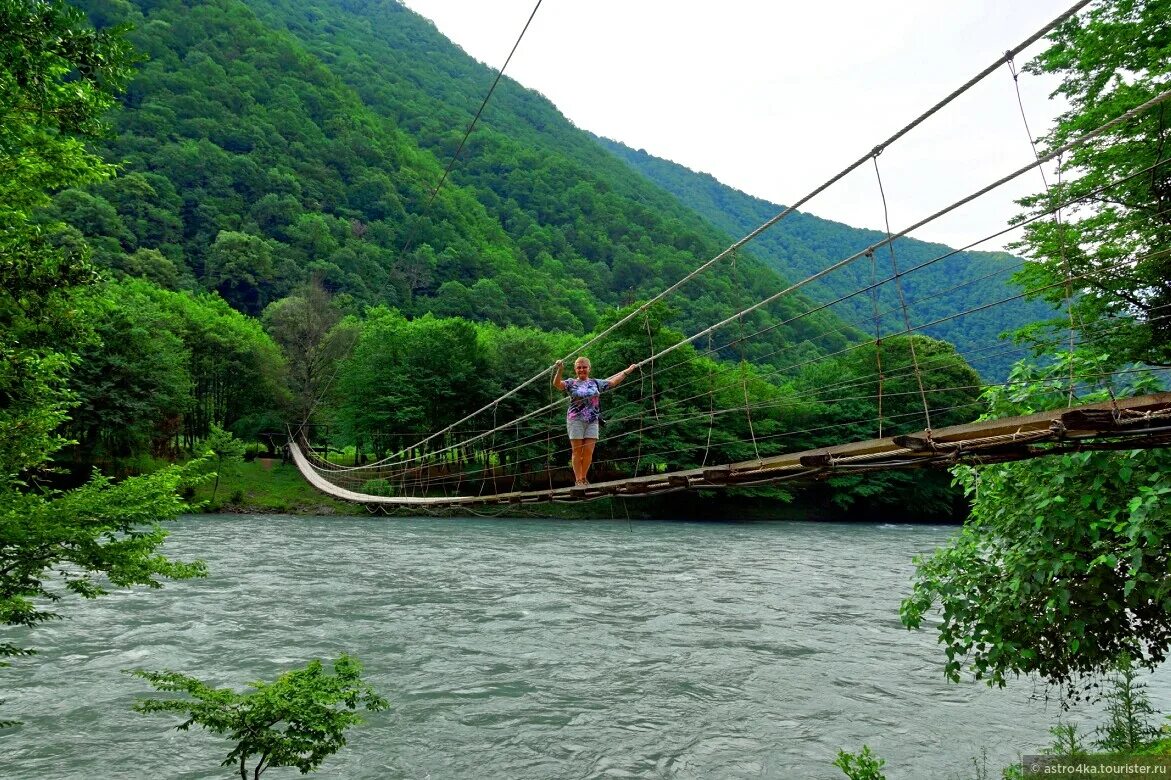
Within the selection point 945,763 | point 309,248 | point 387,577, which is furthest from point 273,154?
point 945,763

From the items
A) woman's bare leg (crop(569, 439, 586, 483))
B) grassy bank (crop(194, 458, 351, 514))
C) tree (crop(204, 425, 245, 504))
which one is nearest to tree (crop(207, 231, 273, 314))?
grassy bank (crop(194, 458, 351, 514))

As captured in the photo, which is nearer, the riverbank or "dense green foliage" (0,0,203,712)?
"dense green foliage" (0,0,203,712)

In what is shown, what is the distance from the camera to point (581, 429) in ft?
19.9

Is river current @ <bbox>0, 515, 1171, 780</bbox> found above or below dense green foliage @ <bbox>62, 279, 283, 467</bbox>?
below

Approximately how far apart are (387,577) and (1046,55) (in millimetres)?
13789

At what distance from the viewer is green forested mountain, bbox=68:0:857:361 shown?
176 feet

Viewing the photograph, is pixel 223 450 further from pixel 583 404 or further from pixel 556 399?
pixel 583 404

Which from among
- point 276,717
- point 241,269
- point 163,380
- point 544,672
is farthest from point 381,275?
point 276,717

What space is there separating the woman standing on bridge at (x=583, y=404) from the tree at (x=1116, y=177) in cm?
526

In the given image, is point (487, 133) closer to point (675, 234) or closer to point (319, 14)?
point (675, 234)

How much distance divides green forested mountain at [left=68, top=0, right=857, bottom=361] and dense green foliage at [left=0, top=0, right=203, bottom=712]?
41.4 metres

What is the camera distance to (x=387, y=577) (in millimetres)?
13430

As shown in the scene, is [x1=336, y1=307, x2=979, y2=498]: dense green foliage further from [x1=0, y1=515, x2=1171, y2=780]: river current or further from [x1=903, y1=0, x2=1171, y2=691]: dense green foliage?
[x1=903, y1=0, x2=1171, y2=691]: dense green foliage

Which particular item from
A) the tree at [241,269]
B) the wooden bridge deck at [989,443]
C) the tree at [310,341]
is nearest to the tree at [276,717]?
the wooden bridge deck at [989,443]
